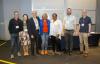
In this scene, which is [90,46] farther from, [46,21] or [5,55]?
[5,55]

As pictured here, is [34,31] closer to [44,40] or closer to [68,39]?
[44,40]

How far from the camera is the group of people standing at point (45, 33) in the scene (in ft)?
27.2

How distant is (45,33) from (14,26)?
3.89 ft

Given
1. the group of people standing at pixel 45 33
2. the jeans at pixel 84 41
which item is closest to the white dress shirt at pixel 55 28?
the group of people standing at pixel 45 33

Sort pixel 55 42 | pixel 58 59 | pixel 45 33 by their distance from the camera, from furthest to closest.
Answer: pixel 55 42
pixel 45 33
pixel 58 59

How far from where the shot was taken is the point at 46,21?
8586 mm

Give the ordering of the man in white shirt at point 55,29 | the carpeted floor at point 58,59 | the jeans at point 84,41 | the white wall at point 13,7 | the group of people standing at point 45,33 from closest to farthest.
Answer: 1. the carpeted floor at point 58,59
2. the group of people standing at point 45,33
3. the jeans at point 84,41
4. the man in white shirt at point 55,29
5. the white wall at point 13,7

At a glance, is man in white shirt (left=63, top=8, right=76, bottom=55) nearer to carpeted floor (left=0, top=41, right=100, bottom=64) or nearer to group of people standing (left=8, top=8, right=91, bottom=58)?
group of people standing (left=8, top=8, right=91, bottom=58)

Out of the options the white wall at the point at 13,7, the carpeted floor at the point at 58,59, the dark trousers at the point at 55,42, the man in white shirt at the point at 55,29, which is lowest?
the carpeted floor at the point at 58,59

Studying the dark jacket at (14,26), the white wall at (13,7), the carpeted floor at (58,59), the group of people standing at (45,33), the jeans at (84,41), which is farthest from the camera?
the white wall at (13,7)

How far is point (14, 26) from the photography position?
8.01 m

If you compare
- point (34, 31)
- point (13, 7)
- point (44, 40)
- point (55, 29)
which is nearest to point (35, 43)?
point (44, 40)

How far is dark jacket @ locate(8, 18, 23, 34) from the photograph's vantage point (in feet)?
26.2

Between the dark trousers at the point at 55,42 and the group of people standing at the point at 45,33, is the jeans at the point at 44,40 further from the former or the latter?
the dark trousers at the point at 55,42
